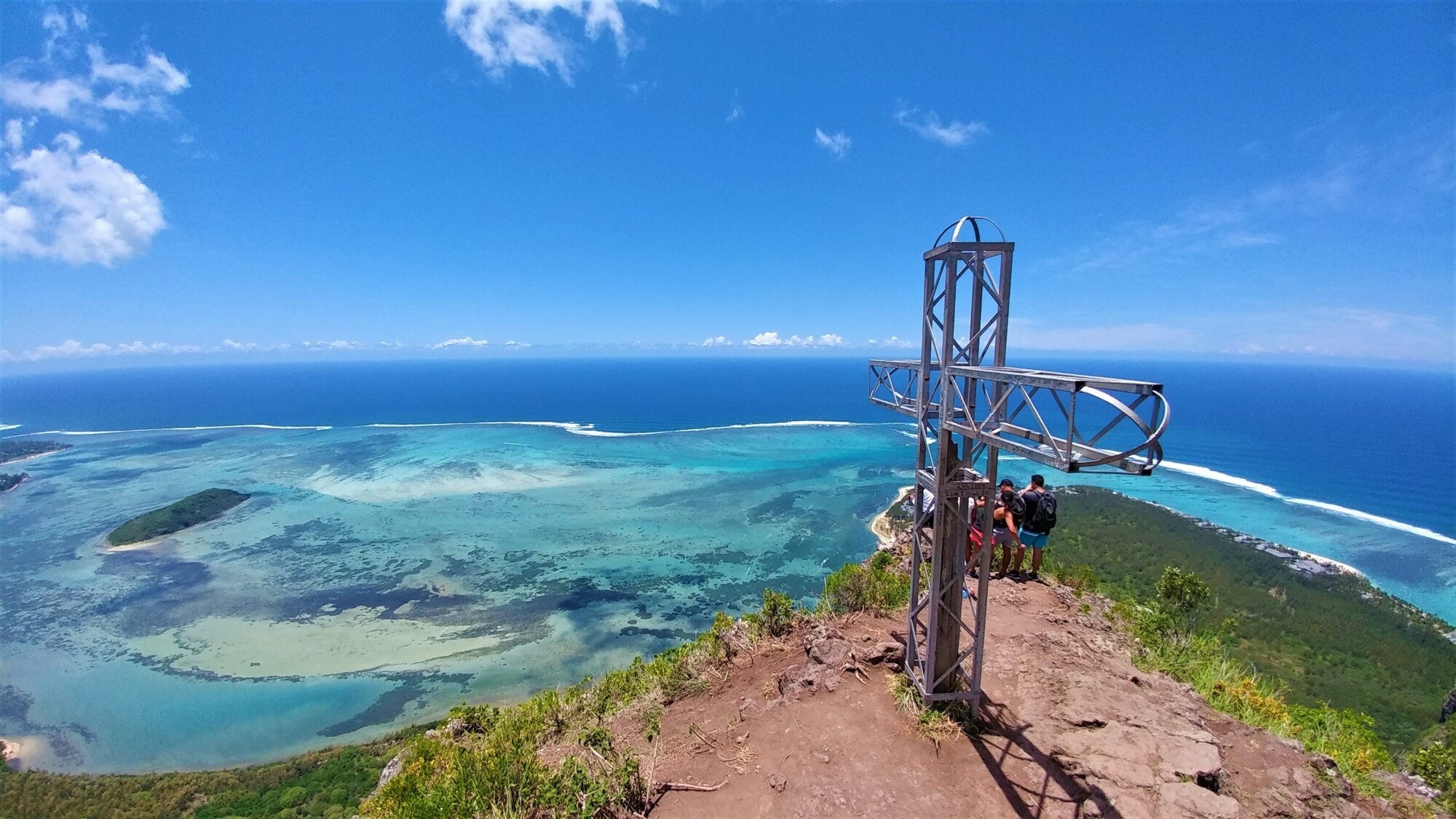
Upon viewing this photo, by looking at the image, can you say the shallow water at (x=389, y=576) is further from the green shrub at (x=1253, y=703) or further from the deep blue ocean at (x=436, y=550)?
the green shrub at (x=1253, y=703)

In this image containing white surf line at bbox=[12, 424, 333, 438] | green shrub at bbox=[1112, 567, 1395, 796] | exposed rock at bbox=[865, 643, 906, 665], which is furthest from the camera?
white surf line at bbox=[12, 424, 333, 438]

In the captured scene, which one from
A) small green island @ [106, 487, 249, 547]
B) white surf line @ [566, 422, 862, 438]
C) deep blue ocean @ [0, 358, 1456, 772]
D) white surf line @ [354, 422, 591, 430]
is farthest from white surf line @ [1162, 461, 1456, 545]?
small green island @ [106, 487, 249, 547]

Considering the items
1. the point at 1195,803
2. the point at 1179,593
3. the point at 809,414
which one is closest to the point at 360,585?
the point at 1195,803

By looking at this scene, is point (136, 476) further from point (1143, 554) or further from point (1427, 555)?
point (1427, 555)

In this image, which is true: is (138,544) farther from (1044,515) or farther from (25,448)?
(25,448)

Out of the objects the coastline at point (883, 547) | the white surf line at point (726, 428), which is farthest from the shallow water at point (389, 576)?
the white surf line at point (726, 428)

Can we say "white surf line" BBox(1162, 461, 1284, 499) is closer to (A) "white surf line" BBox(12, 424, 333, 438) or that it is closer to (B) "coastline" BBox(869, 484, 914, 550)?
(B) "coastline" BBox(869, 484, 914, 550)
